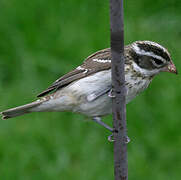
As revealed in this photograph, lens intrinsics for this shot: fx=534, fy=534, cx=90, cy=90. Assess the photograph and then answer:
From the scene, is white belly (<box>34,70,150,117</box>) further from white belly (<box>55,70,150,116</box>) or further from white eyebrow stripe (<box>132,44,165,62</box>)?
white eyebrow stripe (<box>132,44,165,62</box>)

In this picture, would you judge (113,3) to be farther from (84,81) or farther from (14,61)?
(14,61)

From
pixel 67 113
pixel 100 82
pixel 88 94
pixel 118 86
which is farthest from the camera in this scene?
pixel 67 113

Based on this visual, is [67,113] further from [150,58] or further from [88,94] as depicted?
[150,58]

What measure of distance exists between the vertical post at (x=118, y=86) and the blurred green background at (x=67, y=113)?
10.0 ft

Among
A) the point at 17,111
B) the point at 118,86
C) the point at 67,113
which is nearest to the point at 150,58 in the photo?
the point at 17,111

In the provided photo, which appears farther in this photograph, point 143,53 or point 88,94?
point 88,94

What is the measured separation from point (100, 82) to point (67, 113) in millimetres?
2594

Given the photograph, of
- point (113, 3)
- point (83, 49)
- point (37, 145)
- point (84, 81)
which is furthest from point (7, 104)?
point (113, 3)

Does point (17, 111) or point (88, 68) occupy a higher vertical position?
point (88, 68)

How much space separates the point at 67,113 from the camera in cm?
737

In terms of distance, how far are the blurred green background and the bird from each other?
4.93 ft

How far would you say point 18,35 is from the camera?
26.5ft

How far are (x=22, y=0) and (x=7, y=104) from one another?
1823 millimetres

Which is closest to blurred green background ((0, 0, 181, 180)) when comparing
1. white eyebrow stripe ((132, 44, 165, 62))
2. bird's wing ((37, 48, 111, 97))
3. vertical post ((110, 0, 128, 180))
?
bird's wing ((37, 48, 111, 97))
